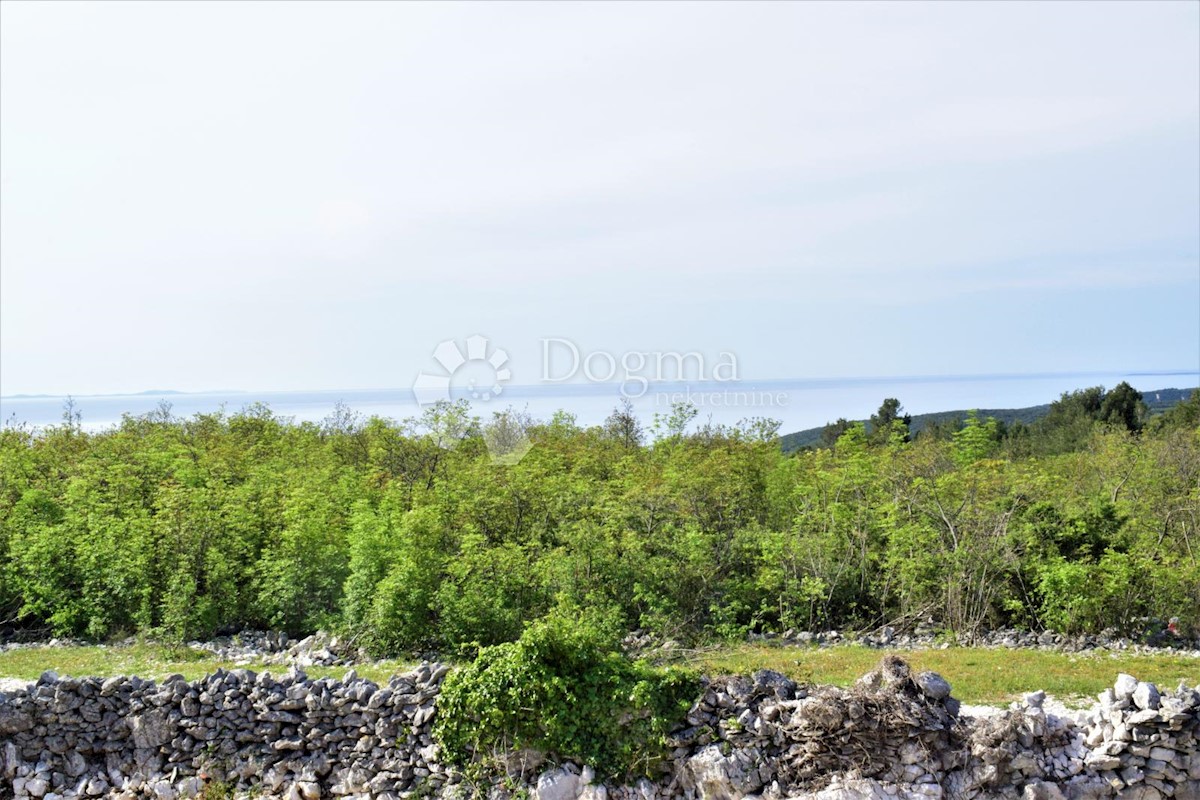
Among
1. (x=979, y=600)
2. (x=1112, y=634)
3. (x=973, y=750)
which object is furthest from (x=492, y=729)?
(x=1112, y=634)

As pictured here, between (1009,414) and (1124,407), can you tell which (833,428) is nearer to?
(1124,407)

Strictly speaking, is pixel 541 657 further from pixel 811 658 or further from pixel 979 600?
pixel 979 600

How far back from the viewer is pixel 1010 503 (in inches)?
605

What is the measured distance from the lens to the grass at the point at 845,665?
9.91 metres

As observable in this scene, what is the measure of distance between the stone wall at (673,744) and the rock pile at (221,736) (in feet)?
0.05

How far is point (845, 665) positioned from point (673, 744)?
4113 mm

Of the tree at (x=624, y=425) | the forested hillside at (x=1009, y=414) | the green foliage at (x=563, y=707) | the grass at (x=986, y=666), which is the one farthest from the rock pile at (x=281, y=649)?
the forested hillside at (x=1009, y=414)

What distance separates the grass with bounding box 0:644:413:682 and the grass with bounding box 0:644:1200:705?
0.04ft

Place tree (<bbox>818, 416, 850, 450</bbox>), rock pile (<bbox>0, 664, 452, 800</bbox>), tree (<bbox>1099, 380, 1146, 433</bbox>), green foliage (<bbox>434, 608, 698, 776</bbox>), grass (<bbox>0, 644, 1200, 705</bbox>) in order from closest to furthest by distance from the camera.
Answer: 1. green foliage (<bbox>434, 608, 698, 776</bbox>)
2. rock pile (<bbox>0, 664, 452, 800</bbox>)
3. grass (<bbox>0, 644, 1200, 705</bbox>)
4. tree (<bbox>1099, 380, 1146, 433</bbox>)
5. tree (<bbox>818, 416, 850, 450</bbox>)

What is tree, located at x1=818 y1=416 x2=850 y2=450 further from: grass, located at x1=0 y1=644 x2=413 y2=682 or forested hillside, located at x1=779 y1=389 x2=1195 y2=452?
grass, located at x1=0 y1=644 x2=413 y2=682

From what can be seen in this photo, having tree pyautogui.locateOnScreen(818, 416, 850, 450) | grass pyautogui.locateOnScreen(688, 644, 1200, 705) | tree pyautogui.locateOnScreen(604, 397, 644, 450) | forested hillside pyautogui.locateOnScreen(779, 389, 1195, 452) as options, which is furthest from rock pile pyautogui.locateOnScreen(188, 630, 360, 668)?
forested hillside pyautogui.locateOnScreen(779, 389, 1195, 452)

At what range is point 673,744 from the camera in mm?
8211

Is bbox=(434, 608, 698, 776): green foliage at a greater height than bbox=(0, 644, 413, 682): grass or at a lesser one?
greater

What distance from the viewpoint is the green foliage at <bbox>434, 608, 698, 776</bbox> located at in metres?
A: 8.27
